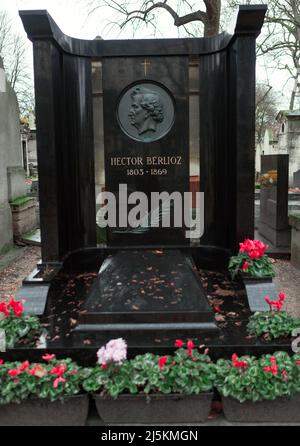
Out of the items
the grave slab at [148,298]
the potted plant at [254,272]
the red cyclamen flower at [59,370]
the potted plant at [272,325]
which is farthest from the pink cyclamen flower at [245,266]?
the red cyclamen flower at [59,370]

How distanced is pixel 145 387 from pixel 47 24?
3.68m

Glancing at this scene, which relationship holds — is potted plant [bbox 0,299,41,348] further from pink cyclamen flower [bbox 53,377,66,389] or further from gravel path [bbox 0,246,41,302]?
gravel path [bbox 0,246,41,302]

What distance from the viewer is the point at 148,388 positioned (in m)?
2.87

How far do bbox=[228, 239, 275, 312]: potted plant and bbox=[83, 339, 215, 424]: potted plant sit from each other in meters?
1.31

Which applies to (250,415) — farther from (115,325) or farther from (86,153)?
(86,153)

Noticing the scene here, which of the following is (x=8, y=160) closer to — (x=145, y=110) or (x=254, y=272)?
A: (x=145, y=110)

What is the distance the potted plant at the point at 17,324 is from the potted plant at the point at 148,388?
823mm

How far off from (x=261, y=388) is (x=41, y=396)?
142 cm

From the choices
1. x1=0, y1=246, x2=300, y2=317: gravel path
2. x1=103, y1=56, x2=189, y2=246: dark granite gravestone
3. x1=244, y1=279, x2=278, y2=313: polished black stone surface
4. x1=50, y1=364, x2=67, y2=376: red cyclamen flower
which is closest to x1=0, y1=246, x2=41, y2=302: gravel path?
x1=0, y1=246, x2=300, y2=317: gravel path

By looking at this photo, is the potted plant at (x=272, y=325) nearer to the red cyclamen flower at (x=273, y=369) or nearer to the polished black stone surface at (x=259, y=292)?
the polished black stone surface at (x=259, y=292)

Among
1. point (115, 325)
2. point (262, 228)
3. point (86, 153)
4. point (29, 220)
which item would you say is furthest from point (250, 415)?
point (29, 220)

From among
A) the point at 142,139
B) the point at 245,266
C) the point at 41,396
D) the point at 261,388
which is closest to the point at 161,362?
the point at 261,388

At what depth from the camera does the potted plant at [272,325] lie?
3457 millimetres

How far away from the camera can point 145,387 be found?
9.49ft
